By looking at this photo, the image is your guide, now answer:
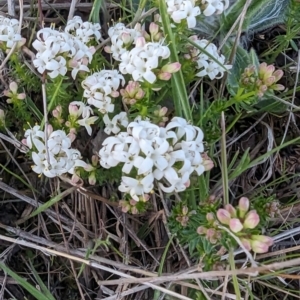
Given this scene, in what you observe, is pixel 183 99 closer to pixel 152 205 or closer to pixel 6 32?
pixel 152 205

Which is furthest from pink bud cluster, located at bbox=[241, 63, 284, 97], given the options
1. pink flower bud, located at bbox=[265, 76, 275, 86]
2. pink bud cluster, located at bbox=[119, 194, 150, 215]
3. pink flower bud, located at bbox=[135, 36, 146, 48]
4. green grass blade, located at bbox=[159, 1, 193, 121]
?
pink bud cluster, located at bbox=[119, 194, 150, 215]

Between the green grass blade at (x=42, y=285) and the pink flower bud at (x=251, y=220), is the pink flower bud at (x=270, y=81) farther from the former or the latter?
the green grass blade at (x=42, y=285)

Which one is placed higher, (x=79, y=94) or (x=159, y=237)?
(x=79, y=94)

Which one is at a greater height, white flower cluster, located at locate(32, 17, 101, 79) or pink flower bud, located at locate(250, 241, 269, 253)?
white flower cluster, located at locate(32, 17, 101, 79)

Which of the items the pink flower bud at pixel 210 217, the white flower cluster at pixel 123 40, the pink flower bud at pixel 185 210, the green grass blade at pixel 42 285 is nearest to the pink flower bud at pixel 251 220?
the pink flower bud at pixel 210 217

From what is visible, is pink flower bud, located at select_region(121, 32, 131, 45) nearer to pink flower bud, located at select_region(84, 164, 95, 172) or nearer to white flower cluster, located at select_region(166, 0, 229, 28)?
white flower cluster, located at select_region(166, 0, 229, 28)

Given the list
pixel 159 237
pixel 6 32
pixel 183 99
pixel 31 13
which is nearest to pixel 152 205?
pixel 159 237

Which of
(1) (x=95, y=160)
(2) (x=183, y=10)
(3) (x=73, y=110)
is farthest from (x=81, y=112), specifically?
(2) (x=183, y=10)
